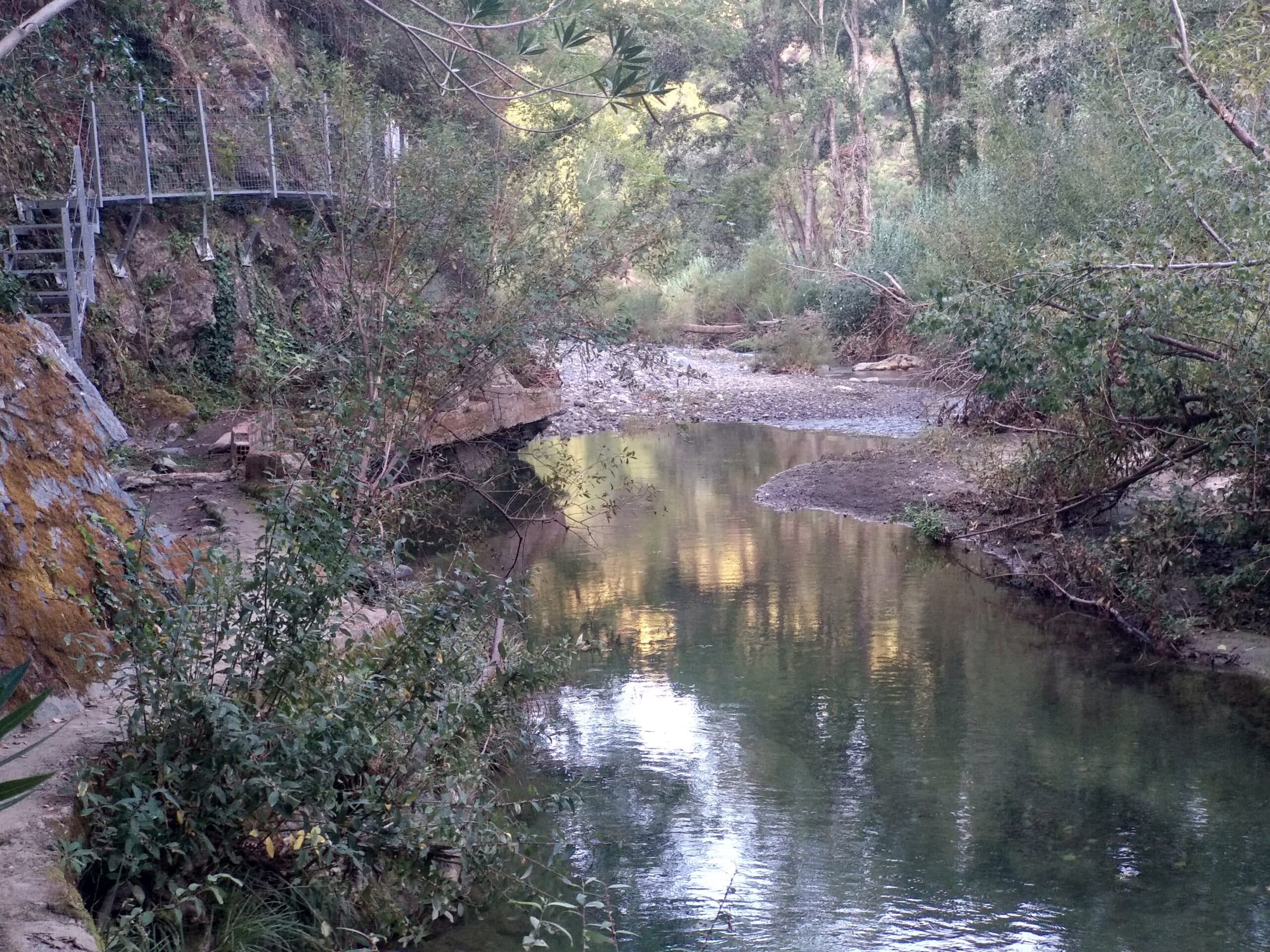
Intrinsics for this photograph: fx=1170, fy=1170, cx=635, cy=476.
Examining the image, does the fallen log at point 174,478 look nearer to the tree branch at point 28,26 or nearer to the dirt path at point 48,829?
the dirt path at point 48,829

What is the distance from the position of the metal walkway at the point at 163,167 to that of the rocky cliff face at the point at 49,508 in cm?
311

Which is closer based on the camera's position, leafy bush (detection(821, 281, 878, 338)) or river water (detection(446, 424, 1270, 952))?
river water (detection(446, 424, 1270, 952))

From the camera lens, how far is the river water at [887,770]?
5777mm

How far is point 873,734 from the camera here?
8055 mm

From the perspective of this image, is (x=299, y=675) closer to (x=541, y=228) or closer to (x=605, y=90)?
(x=605, y=90)

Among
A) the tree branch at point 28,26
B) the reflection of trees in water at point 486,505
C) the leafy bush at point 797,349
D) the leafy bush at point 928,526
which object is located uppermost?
the tree branch at point 28,26

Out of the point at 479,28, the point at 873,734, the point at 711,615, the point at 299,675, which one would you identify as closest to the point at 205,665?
the point at 299,675

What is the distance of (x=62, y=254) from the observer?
41.2 ft

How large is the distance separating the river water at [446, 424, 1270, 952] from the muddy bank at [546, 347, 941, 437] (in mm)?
8438

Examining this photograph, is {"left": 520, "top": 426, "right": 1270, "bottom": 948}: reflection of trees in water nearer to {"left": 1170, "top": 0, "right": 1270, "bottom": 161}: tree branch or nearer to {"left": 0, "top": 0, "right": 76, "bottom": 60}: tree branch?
{"left": 1170, "top": 0, "right": 1270, "bottom": 161}: tree branch

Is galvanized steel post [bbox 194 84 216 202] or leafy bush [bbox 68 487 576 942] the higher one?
galvanized steel post [bbox 194 84 216 202]

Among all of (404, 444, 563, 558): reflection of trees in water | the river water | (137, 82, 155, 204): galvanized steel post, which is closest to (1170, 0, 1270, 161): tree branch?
the river water

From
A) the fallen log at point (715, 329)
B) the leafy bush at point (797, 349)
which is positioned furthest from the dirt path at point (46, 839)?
the fallen log at point (715, 329)

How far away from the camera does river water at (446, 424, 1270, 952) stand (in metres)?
5.78
